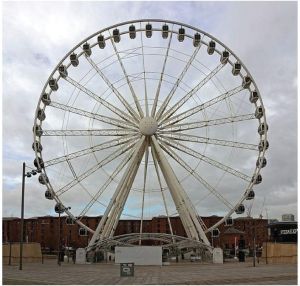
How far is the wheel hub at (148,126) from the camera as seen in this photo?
41812 mm

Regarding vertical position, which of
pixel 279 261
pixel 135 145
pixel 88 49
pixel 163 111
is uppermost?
pixel 88 49

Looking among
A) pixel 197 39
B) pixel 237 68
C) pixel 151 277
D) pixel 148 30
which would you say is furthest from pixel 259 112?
pixel 151 277

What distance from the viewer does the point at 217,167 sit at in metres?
40.9

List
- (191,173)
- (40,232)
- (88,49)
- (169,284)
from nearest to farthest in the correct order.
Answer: (169,284) < (191,173) < (88,49) < (40,232)

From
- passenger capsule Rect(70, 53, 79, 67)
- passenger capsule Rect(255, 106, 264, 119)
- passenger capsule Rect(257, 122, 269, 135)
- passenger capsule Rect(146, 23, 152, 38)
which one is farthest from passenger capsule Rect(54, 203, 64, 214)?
passenger capsule Rect(255, 106, 264, 119)

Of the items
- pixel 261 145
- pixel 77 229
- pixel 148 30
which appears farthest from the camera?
pixel 77 229

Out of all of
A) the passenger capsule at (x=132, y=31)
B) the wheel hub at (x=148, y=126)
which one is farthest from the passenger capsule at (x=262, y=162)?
the passenger capsule at (x=132, y=31)

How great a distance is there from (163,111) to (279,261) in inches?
904

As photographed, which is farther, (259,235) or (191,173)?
(259,235)

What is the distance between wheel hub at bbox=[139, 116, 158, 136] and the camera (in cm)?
4181

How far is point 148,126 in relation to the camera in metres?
41.9

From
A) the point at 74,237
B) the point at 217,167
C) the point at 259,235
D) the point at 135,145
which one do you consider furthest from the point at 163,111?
the point at 259,235

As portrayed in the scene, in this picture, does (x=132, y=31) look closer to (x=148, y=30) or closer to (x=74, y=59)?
(x=148, y=30)

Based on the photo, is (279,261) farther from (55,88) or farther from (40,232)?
(40,232)
